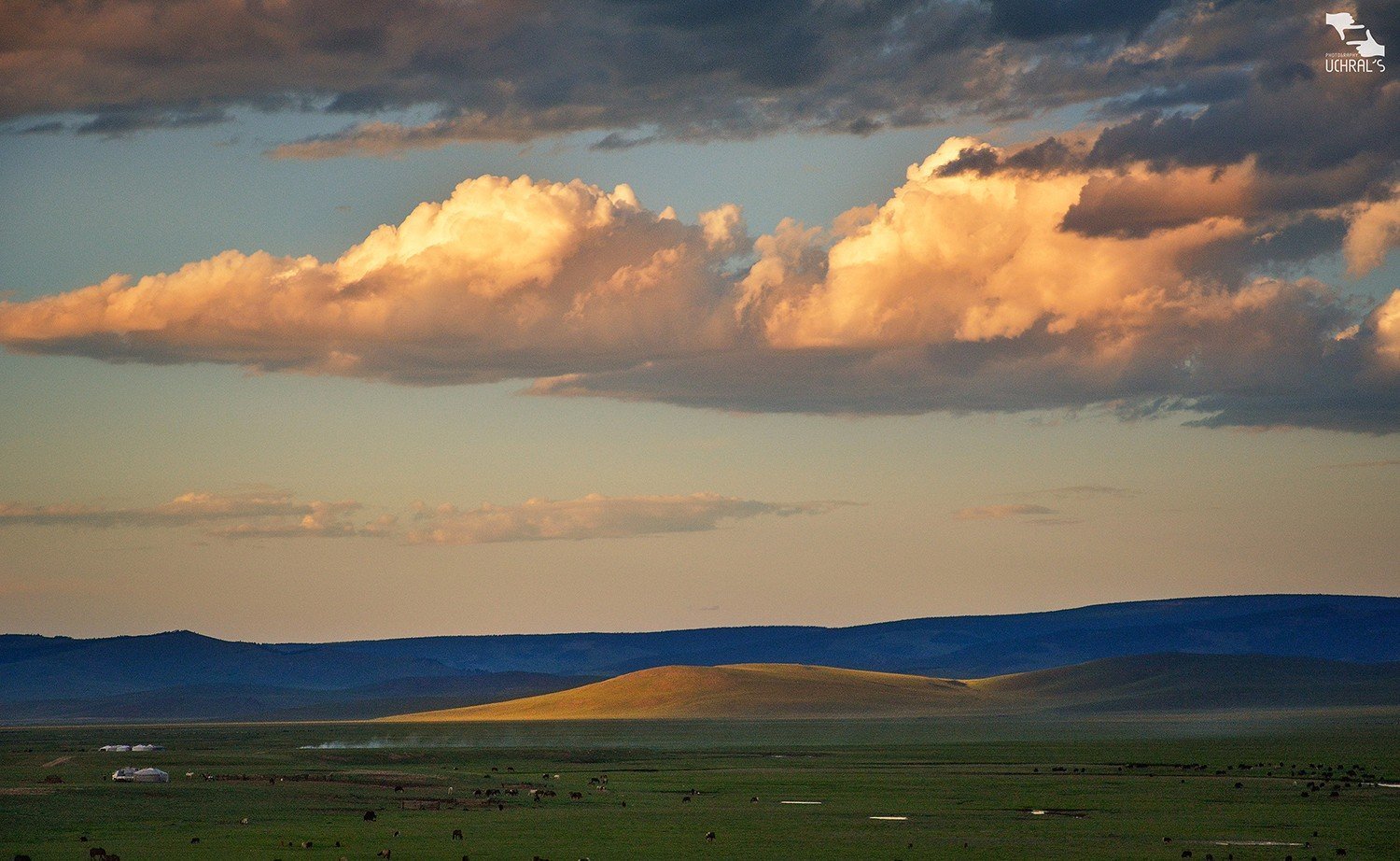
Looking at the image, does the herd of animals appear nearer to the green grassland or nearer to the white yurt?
the green grassland

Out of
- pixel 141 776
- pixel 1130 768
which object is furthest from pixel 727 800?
pixel 1130 768

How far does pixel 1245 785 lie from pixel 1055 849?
3293 centimetres

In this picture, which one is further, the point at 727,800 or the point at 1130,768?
the point at 1130,768

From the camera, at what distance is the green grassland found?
57250 millimetres

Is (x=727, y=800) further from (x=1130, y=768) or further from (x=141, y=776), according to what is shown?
(x=1130, y=768)

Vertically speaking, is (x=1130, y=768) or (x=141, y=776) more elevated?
(x=141, y=776)

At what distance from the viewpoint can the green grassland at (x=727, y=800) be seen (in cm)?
5725

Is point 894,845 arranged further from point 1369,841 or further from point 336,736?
point 336,736

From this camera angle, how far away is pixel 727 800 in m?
78.8

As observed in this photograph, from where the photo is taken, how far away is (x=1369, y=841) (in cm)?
5806

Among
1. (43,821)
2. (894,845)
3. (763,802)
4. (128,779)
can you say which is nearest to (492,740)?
(128,779)

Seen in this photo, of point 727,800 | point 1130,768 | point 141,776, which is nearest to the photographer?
point 727,800

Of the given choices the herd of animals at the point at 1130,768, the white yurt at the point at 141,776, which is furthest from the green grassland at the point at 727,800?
the white yurt at the point at 141,776

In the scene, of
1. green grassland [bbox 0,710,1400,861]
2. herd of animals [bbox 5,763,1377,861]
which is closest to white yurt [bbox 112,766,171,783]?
green grassland [bbox 0,710,1400,861]
